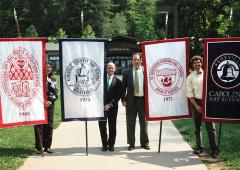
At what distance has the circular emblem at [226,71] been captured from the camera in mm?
9492

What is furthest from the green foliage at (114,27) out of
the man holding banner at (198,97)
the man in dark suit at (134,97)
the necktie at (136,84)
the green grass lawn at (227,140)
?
the man holding banner at (198,97)

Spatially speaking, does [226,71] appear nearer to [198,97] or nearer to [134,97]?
[198,97]

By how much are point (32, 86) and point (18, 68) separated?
471 mm

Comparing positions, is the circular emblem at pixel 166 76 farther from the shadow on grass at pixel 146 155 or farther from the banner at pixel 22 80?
the banner at pixel 22 80

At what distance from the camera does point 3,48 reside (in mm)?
9531

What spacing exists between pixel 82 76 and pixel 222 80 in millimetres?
2857

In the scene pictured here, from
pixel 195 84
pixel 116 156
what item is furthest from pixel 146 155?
pixel 195 84

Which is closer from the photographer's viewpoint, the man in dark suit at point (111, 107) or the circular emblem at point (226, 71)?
the circular emblem at point (226, 71)

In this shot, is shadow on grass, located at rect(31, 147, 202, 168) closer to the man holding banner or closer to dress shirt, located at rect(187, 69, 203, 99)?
the man holding banner

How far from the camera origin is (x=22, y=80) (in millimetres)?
9688

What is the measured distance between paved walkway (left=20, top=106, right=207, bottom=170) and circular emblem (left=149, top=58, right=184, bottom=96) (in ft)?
4.52

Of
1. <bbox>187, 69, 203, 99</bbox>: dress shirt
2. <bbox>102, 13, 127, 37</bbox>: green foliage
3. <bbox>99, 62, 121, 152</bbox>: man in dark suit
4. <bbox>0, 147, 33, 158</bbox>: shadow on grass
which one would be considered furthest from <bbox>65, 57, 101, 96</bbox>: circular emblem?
<bbox>102, 13, 127, 37</bbox>: green foliage

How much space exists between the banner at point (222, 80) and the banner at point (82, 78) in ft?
7.24

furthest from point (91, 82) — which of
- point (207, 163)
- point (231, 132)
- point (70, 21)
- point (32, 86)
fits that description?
point (70, 21)
